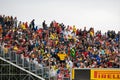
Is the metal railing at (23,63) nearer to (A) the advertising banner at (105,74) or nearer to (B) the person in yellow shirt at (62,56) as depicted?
(B) the person in yellow shirt at (62,56)

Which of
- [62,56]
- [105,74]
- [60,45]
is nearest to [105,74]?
[105,74]

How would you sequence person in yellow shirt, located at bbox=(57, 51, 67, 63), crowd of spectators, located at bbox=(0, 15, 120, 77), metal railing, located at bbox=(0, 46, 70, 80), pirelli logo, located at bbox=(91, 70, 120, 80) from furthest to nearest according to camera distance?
1. person in yellow shirt, located at bbox=(57, 51, 67, 63)
2. crowd of spectators, located at bbox=(0, 15, 120, 77)
3. metal railing, located at bbox=(0, 46, 70, 80)
4. pirelli logo, located at bbox=(91, 70, 120, 80)

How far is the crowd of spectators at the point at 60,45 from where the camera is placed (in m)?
28.5

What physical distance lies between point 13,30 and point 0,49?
230cm

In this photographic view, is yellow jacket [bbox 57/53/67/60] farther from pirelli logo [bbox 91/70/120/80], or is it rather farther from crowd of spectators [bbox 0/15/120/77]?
pirelli logo [bbox 91/70/120/80]

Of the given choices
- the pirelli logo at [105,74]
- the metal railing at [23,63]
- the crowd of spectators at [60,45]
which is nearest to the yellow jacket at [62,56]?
the crowd of spectators at [60,45]

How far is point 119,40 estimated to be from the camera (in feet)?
108

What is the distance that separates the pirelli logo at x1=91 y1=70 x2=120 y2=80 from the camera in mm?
22375

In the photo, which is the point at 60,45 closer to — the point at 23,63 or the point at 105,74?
the point at 23,63

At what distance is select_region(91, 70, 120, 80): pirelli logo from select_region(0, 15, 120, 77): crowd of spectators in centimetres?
456

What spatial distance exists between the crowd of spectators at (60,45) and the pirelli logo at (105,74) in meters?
4.56

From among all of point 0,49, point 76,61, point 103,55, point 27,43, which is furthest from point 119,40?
point 0,49

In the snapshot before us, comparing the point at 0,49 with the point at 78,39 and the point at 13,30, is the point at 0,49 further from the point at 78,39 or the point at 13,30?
the point at 78,39

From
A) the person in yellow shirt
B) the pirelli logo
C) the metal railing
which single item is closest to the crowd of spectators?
the person in yellow shirt
